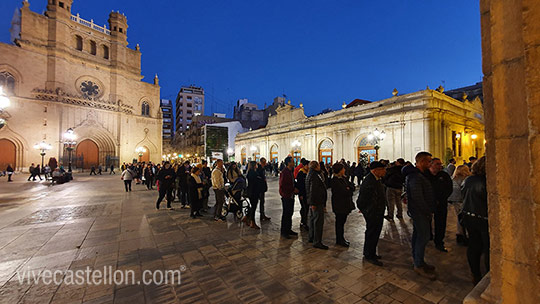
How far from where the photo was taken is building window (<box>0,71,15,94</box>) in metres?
25.4

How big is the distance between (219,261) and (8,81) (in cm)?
3826

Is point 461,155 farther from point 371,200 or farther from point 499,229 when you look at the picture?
point 499,229

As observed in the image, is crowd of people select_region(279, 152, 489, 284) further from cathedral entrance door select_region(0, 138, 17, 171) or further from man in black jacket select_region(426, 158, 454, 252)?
cathedral entrance door select_region(0, 138, 17, 171)

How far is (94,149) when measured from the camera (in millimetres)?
32031

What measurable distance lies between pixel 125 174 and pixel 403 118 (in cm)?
1999

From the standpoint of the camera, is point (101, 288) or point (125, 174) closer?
point (101, 288)

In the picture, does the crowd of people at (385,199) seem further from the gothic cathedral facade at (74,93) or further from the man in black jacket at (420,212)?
the gothic cathedral facade at (74,93)

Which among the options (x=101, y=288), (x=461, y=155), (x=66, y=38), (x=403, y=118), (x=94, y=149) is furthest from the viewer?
(x=94, y=149)

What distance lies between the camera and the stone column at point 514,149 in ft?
4.80

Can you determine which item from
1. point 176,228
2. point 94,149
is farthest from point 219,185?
point 94,149

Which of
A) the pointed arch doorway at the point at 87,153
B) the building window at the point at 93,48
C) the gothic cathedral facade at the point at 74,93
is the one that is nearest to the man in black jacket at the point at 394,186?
the gothic cathedral facade at the point at 74,93

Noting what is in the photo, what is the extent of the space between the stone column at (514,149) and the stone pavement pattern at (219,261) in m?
1.50

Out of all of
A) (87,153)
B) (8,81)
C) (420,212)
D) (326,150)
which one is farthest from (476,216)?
(8,81)

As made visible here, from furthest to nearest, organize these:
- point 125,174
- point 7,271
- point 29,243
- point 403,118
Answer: point 403,118
point 125,174
point 29,243
point 7,271
